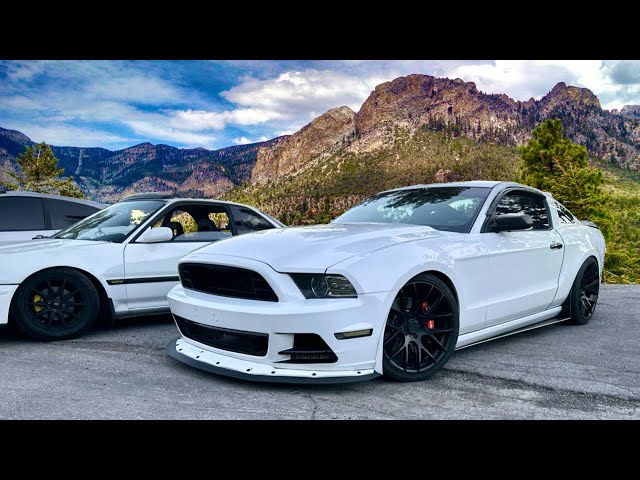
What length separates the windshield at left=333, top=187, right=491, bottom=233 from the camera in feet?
13.8

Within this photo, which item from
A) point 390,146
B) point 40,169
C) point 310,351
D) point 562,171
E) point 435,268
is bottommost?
point 310,351

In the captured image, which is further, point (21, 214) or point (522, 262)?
point (21, 214)

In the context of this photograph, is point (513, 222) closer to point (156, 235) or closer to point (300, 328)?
point (300, 328)

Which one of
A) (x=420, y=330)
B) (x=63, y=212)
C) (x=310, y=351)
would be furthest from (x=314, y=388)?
(x=63, y=212)

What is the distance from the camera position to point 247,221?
611 cm

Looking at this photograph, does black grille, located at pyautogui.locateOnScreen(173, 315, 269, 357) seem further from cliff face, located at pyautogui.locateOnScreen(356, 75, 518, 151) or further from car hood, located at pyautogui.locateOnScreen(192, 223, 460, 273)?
cliff face, located at pyautogui.locateOnScreen(356, 75, 518, 151)

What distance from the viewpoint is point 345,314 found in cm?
306

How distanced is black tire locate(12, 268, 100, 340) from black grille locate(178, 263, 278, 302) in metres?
1.39

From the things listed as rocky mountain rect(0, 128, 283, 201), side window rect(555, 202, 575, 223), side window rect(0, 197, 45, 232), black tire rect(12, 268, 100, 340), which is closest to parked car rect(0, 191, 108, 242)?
side window rect(0, 197, 45, 232)

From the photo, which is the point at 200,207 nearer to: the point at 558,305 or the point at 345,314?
the point at 345,314

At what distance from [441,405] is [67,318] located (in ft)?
11.6

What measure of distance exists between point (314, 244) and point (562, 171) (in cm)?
2921

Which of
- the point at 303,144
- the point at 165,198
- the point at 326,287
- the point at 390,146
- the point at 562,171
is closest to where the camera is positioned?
the point at 326,287
